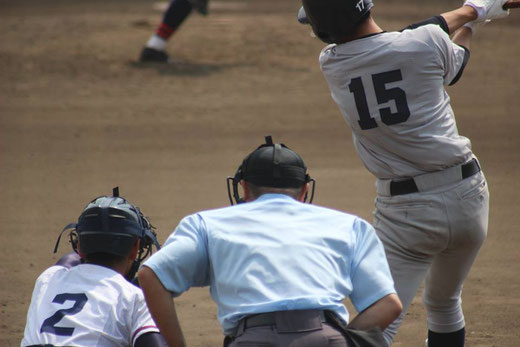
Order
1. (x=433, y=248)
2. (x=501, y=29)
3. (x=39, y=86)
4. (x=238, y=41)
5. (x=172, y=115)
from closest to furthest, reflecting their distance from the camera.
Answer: (x=433, y=248)
(x=172, y=115)
(x=39, y=86)
(x=238, y=41)
(x=501, y=29)

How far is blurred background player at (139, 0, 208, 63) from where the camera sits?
1171 centimetres

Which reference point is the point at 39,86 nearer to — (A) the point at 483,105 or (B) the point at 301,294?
(A) the point at 483,105

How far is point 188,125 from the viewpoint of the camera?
32.1ft

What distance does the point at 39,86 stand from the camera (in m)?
11.1

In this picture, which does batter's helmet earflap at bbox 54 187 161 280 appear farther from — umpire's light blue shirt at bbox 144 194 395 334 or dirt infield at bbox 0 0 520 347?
dirt infield at bbox 0 0 520 347

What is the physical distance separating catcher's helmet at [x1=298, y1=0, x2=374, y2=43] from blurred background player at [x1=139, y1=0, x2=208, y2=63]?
26.9 feet

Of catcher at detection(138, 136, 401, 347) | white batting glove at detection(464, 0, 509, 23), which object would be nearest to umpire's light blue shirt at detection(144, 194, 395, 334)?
catcher at detection(138, 136, 401, 347)

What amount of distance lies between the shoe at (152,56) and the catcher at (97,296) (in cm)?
869

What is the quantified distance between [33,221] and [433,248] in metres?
4.07

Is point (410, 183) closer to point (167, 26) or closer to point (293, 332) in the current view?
point (293, 332)

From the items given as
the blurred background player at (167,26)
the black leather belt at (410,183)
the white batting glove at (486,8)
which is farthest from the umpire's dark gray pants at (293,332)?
the blurred background player at (167,26)

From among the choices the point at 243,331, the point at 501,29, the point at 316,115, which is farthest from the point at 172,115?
the point at 243,331

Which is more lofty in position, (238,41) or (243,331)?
(243,331)

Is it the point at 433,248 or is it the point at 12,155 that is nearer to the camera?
the point at 433,248
